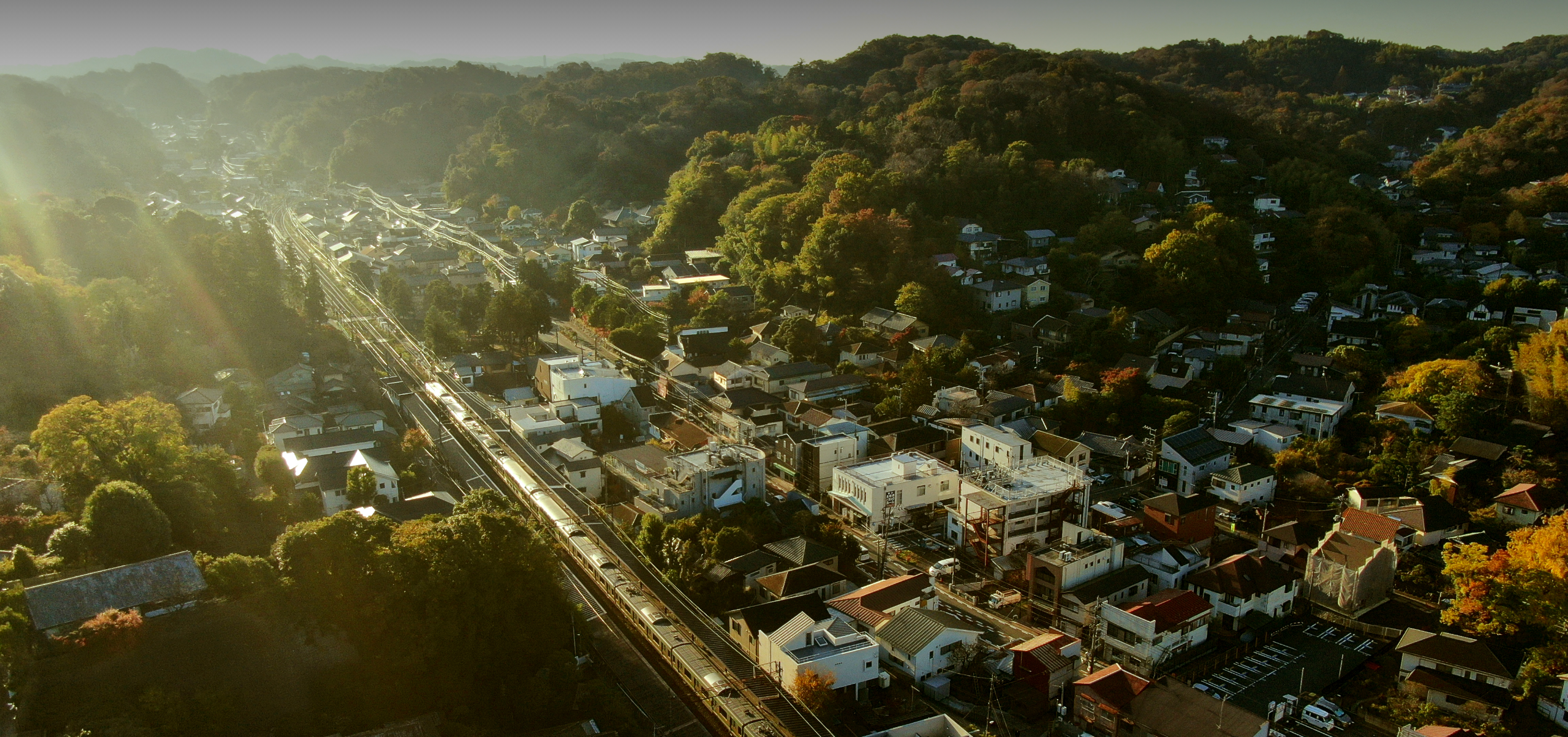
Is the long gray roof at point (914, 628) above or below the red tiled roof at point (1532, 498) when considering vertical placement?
below

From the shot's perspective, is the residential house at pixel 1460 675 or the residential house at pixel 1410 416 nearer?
the residential house at pixel 1460 675

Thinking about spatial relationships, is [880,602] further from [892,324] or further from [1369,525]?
[892,324]

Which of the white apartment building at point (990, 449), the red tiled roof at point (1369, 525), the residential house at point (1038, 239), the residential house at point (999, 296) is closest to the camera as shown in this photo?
the red tiled roof at point (1369, 525)

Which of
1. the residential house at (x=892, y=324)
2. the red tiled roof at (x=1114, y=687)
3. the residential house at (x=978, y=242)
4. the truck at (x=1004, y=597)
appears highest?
the residential house at (x=978, y=242)

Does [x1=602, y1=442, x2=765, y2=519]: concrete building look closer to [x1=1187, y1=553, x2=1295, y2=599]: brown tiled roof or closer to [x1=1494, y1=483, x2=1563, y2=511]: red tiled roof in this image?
[x1=1187, y1=553, x2=1295, y2=599]: brown tiled roof

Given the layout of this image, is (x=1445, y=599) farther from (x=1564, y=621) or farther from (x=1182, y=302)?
(x=1182, y=302)

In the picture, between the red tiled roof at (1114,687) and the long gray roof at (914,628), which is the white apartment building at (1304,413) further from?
the long gray roof at (914,628)

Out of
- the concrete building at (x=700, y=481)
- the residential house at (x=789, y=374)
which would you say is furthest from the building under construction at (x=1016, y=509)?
the residential house at (x=789, y=374)

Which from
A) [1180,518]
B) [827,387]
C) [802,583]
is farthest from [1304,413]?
[802,583]
